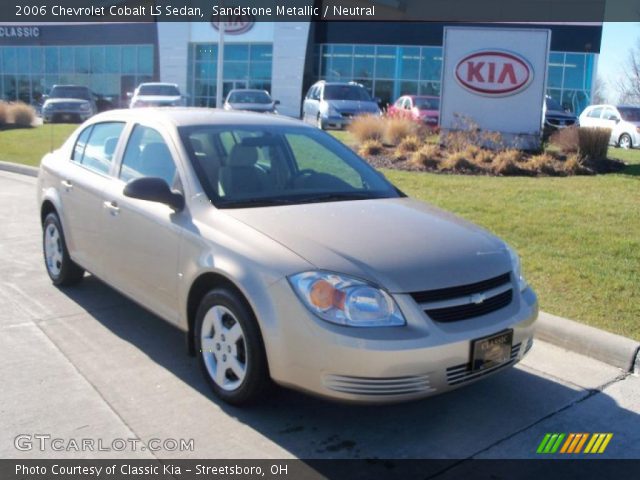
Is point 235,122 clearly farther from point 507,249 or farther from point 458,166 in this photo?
point 458,166

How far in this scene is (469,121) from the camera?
47.2 ft

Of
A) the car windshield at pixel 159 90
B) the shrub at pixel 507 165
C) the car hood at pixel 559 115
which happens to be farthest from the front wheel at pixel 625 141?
the car windshield at pixel 159 90

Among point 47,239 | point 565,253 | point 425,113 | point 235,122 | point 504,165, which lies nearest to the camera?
point 235,122

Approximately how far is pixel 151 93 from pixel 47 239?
68.6ft

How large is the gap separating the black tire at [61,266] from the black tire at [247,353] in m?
2.40

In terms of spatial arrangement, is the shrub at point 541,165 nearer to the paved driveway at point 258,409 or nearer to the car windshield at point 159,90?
the paved driveway at point 258,409

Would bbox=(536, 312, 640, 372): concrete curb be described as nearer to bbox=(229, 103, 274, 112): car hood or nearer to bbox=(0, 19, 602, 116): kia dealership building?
bbox=(229, 103, 274, 112): car hood

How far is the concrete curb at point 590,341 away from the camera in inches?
190

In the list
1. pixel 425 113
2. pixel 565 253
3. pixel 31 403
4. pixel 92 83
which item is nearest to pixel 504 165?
pixel 565 253

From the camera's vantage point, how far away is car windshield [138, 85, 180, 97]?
26.3 m

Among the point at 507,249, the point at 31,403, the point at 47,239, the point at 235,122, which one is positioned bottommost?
the point at 31,403

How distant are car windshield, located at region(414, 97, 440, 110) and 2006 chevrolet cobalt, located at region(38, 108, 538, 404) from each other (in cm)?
1929

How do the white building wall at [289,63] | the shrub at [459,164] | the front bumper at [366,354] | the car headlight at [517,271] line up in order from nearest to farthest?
the front bumper at [366,354] → the car headlight at [517,271] → the shrub at [459,164] → the white building wall at [289,63]

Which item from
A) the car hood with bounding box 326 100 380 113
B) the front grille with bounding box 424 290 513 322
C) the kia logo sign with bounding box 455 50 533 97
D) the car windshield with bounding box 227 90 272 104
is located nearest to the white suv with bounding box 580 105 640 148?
the car hood with bounding box 326 100 380 113
